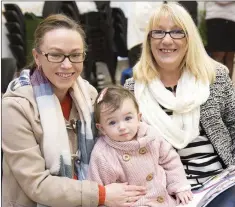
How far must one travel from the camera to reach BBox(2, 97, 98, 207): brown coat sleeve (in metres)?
1.35

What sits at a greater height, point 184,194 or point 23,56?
point 184,194

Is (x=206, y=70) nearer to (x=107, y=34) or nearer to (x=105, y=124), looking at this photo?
(x=105, y=124)

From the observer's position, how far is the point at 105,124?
1.50 m

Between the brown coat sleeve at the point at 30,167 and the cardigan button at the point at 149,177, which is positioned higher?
the brown coat sleeve at the point at 30,167

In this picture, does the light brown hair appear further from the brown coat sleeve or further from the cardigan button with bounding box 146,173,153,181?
the cardigan button with bounding box 146,173,153,181

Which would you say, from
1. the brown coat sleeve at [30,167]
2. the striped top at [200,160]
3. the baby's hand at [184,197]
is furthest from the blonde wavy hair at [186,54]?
the brown coat sleeve at [30,167]

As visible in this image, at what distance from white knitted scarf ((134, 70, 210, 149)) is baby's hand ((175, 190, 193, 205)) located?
9.0 inches

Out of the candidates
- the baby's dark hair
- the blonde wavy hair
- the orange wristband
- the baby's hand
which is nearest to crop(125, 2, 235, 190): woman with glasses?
the blonde wavy hair

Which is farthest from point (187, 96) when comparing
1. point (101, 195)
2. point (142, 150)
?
point (101, 195)

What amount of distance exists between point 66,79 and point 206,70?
2.19 ft

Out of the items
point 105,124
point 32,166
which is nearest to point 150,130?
point 105,124

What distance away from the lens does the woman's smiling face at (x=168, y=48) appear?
68.4 inches

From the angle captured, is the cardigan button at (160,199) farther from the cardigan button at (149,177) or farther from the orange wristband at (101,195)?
the orange wristband at (101,195)

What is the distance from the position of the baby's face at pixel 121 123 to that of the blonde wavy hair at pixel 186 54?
33cm
